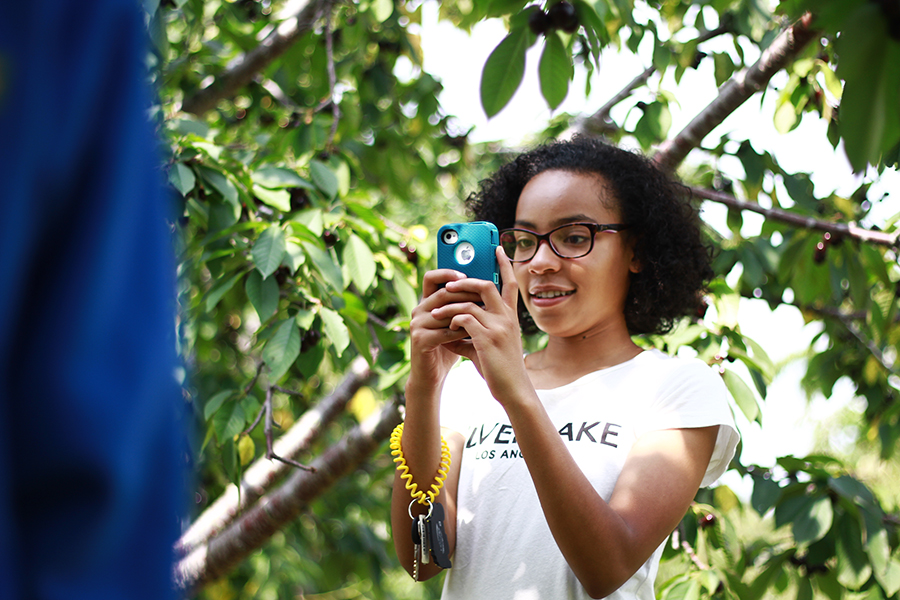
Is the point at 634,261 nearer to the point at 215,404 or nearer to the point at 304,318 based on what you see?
the point at 304,318

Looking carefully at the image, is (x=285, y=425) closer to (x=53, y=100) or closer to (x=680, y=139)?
(x=680, y=139)

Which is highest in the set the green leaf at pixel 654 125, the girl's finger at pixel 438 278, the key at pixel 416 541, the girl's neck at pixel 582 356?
the green leaf at pixel 654 125

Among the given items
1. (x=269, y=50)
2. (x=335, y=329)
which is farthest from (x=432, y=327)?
(x=269, y=50)

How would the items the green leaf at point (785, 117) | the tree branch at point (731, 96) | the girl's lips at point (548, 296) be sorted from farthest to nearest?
the green leaf at point (785, 117) → the tree branch at point (731, 96) → the girl's lips at point (548, 296)

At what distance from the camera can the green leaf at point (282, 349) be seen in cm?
170

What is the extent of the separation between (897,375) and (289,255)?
2.06 metres

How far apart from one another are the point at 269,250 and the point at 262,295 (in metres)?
0.12

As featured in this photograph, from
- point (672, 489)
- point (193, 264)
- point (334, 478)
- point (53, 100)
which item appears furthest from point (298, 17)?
point (53, 100)

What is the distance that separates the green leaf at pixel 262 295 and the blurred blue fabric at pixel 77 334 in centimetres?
142

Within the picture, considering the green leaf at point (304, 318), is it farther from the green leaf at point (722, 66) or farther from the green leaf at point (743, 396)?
the green leaf at point (722, 66)

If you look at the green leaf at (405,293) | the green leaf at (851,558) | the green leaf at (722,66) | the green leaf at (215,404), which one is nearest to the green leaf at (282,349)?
the green leaf at (215,404)

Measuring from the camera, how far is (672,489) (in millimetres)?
1208

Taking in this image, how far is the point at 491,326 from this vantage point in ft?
3.74

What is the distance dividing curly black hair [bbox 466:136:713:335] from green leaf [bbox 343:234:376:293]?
34 centimetres
